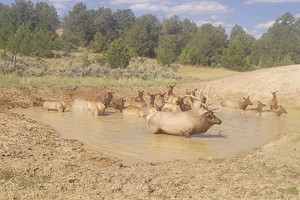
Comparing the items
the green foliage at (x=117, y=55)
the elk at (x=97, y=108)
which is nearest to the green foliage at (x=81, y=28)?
the green foliage at (x=117, y=55)

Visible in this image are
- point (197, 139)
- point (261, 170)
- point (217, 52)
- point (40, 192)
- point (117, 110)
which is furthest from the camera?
point (217, 52)

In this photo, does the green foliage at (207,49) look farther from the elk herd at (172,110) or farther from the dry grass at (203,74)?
the elk herd at (172,110)

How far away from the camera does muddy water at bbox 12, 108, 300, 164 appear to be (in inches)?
394

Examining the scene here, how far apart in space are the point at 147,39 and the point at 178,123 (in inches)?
2589

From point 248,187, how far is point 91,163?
357cm

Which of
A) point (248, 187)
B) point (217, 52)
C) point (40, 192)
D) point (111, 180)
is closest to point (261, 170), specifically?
point (248, 187)

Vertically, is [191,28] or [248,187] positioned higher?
[191,28]

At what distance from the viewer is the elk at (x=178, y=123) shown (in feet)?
38.4

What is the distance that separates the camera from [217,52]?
70.4 meters

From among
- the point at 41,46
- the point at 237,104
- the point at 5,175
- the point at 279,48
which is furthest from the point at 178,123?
the point at 279,48

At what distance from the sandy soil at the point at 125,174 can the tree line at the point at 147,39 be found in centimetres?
3983

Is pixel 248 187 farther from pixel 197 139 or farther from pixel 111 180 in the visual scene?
pixel 197 139

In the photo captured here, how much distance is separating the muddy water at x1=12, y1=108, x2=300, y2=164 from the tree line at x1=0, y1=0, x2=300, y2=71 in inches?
1355

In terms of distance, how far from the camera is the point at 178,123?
11750mm
